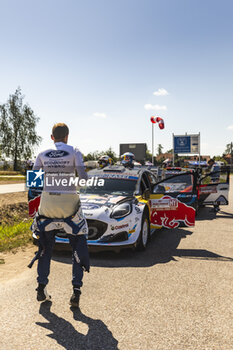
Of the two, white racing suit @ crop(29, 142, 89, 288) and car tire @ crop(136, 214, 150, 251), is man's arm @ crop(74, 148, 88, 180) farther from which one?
car tire @ crop(136, 214, 150, 251)

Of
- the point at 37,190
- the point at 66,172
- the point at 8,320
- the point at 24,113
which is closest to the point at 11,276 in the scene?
the point at 8,320

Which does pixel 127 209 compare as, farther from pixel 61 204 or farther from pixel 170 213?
pixel 61 204

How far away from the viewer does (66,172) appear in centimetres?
346

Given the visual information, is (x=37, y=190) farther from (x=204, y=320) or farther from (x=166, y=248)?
(x=204, y=320)

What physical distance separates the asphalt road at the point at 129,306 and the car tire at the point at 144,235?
6.3 inches

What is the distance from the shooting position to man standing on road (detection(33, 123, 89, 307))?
135 inches

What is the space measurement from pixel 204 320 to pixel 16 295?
2113 mm

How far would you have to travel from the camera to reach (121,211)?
17.8 ft

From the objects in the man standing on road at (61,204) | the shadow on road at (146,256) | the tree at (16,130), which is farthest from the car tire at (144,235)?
the tree at (16,130)

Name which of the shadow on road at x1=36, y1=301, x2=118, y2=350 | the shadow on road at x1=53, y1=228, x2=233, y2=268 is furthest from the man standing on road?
the shadow on road at x1=53, y1=228, x2=233, y2=268

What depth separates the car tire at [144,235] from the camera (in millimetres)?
5648

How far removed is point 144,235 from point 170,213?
0.76m

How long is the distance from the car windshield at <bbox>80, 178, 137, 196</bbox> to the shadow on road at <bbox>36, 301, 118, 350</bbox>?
3348 millimetres

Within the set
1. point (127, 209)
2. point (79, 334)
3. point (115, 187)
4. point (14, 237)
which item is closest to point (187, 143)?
point (115, 187)
